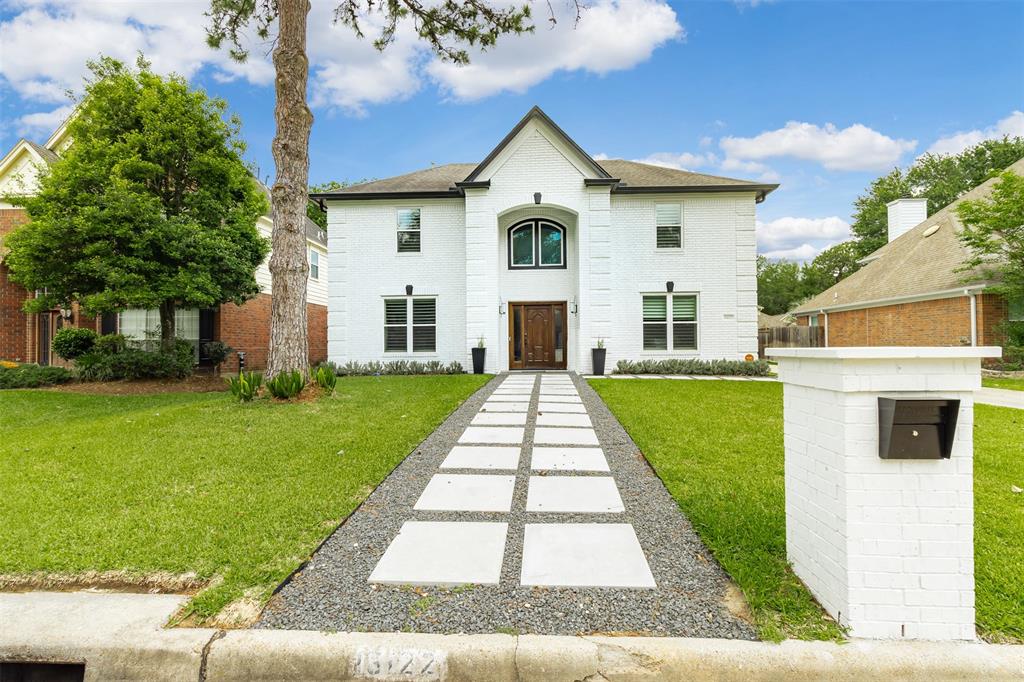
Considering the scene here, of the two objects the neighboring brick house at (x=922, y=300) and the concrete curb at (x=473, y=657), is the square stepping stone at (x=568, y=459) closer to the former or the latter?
the concrete curb at (x=473, y=657)

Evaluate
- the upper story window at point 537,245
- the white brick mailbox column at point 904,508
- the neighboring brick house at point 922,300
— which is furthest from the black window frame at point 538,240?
the white brick mailbox column at point 904,508

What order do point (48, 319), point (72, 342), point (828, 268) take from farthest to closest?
point (828, 268), point (48, 319), point (72, 342)

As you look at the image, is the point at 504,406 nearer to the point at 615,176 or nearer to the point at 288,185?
the point at 288,185

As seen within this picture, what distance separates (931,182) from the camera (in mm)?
31891

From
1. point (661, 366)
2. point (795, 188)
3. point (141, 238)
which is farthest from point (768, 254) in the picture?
point (141, 238)

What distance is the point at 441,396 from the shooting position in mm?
8133

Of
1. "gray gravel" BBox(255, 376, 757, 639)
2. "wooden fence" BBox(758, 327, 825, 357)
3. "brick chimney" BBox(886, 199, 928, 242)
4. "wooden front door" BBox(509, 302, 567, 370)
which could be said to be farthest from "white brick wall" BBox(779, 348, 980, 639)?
"brick chimney" BBox(886, 199, 928, 242)

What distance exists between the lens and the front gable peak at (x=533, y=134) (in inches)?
499

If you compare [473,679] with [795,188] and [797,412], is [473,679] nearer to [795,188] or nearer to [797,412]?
[797,412]

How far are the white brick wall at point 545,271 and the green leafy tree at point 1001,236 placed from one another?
5.63 meters

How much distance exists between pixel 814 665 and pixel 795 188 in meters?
15.5

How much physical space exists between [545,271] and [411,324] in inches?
176

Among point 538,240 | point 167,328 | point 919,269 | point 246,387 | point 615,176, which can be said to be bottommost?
point 246,387

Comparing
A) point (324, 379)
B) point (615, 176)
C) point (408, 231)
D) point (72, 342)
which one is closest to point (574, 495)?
point (324, 379)
